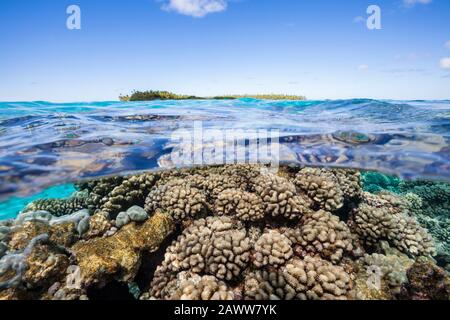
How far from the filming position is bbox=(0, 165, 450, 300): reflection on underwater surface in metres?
4.32

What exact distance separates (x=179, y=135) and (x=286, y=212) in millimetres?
5600

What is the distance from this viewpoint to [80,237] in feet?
18.9

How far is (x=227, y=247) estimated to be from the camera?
4.58m

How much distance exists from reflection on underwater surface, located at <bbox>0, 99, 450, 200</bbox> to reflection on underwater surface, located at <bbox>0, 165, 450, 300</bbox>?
1.53 metres

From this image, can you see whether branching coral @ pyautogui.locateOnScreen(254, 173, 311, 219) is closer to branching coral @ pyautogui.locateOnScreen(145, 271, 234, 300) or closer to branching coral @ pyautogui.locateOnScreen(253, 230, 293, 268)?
branching coral @ pyautogui.locateOnScreen(253, 230, 293, 268)

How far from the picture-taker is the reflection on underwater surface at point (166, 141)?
781 centimetres

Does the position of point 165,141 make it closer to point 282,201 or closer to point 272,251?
point 282,201

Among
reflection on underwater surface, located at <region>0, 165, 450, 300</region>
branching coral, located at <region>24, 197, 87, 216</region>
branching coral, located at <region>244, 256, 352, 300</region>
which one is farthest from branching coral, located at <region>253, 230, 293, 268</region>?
branching coral, located at <region>24, 197, 87, 216</region>

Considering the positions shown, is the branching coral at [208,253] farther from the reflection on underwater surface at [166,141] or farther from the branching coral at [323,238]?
the reflection on underwater surface at [166,141]

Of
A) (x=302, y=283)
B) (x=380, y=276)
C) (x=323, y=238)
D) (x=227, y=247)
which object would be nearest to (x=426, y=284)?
(x=380, y=276)

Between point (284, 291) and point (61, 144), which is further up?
point (61, 144)

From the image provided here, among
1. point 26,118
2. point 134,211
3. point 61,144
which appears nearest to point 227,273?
point 134,211

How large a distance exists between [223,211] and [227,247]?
135cm
